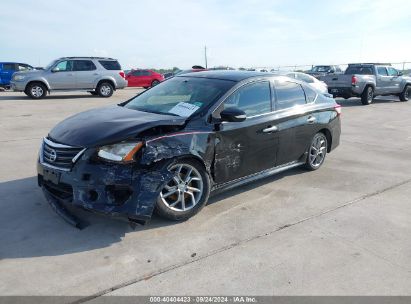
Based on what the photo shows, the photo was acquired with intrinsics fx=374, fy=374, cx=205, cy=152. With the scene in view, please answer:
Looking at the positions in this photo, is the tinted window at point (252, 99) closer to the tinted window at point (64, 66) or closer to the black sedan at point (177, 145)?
the black sedan at point (177, 145)

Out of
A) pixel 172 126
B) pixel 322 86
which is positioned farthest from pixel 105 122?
pixel 322 86

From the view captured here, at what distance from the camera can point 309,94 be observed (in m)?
5.78

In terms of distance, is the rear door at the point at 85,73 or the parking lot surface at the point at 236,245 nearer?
the parking lot surface at the point at 236,245

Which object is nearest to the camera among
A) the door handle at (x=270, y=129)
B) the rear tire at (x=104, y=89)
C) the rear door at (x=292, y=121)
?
the door handle at (x=270, y=129)

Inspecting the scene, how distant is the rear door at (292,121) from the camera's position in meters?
5.09

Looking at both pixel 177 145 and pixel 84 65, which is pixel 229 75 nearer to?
pixel 177 145

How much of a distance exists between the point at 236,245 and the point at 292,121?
2291mm

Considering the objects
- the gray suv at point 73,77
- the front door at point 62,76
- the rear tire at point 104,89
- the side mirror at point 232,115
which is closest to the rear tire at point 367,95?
the gray suv at point 73,77

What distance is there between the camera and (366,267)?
3.28 metres

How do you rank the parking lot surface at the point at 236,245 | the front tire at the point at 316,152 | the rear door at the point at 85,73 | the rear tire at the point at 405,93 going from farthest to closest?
the rear tire at the point at 405,93 → the rear door at the point at 85,73 → the front tire at the point at 316,152 → the parking lot surface at the point at 236,245

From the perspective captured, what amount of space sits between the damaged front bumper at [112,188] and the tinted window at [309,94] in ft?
10.1

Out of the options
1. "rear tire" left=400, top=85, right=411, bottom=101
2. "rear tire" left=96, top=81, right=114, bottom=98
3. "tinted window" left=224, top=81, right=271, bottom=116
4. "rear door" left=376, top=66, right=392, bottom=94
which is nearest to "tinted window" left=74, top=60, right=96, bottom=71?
"rear tire" left=96, top=81, right=114, bottom=98

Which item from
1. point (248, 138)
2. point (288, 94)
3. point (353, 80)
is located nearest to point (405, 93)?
point (353, 80)

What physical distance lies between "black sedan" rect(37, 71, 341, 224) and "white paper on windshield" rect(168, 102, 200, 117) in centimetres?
1
